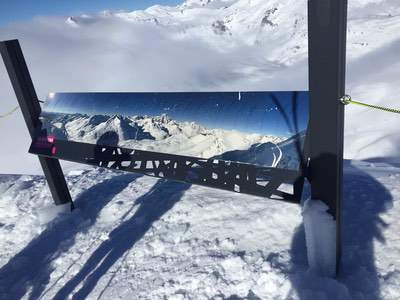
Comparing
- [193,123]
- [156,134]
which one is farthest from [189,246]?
[193,123]

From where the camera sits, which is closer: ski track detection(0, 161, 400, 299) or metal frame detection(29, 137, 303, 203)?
metal frame detection(29, 137, 303, 203)

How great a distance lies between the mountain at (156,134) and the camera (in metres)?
3.36

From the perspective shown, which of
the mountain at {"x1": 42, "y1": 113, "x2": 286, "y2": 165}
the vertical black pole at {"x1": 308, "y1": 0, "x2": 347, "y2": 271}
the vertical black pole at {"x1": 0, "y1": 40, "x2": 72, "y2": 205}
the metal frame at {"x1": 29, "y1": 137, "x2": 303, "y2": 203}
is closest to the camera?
the vertical black pole at {"x1": 308, "y1": 0, "x2": 347, "y2": 271}

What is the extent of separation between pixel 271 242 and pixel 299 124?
6.05ft

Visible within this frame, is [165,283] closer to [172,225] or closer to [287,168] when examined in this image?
[172,225]

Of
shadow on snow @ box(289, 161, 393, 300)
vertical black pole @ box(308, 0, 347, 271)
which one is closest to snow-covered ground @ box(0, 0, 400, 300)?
shadow on snow @ box(289, 161, 393, 300)

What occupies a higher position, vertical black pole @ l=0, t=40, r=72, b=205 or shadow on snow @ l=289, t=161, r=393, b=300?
vertical black pole @ l=0, t=40, r=72, b=205

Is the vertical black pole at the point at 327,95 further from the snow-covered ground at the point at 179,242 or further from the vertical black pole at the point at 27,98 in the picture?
the vertical black pole at the point at 27,98

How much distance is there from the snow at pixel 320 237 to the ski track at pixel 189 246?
0.15 meters

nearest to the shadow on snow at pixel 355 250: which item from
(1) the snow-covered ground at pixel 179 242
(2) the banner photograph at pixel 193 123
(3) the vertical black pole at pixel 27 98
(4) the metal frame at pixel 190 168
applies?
(1) the snow-covered ground at pixel 179 242

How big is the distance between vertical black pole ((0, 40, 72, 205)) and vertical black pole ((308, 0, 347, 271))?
445 cm

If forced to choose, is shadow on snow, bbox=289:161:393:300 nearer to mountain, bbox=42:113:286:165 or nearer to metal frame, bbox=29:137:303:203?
metal frame, bbox=29:137:303:203

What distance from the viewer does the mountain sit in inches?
132

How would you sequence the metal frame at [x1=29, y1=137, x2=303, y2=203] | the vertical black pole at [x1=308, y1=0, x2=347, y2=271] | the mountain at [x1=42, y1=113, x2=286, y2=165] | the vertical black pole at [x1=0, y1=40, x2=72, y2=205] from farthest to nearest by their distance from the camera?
the vertical black pole at [x1=0, y1=40, x2=72, y2=205], the mountain at [x1=42, y1=113, x2=286, y2=165], the metal frame at [x1=29, y1=137, x2=303, y2=203], the vertical black pole at [x1=308, y1=0, x2=347, y2=271]
